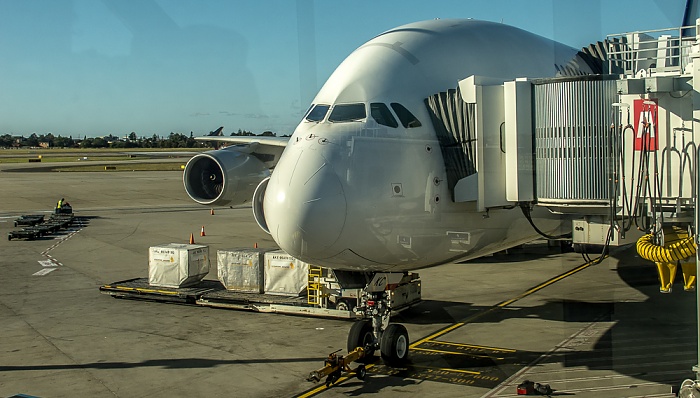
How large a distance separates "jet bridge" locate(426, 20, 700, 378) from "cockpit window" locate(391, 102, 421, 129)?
42 centimetres

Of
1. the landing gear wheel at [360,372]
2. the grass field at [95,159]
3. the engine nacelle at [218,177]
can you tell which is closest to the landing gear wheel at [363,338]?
the landing gear wheel at [360,372]

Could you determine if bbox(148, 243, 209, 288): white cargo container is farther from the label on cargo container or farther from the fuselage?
the fuselage

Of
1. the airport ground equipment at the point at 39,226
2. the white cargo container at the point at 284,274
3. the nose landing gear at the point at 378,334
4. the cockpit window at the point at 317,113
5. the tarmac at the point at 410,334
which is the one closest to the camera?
the tarmac at the point at 410,334

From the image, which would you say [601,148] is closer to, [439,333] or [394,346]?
[394,346]

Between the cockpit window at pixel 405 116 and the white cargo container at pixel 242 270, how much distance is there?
7.07 m

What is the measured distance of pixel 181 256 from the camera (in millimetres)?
17625

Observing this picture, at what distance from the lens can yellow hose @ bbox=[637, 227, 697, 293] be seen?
8734 mm

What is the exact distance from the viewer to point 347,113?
1060cm

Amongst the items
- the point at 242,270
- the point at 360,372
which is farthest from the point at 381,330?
the point at 242,270

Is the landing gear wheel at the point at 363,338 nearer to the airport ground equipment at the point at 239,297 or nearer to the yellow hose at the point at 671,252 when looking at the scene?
the airport ground equipment at the point at 239,297

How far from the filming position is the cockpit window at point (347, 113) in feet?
34.6

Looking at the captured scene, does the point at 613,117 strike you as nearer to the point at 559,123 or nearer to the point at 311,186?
the point at 559,123

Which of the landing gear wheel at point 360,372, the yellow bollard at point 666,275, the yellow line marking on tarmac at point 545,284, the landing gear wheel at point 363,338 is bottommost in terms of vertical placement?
the yellow line marking on tarmac at point 545,284

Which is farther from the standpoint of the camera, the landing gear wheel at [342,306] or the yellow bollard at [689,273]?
the landing gear wheel at [342,306]
